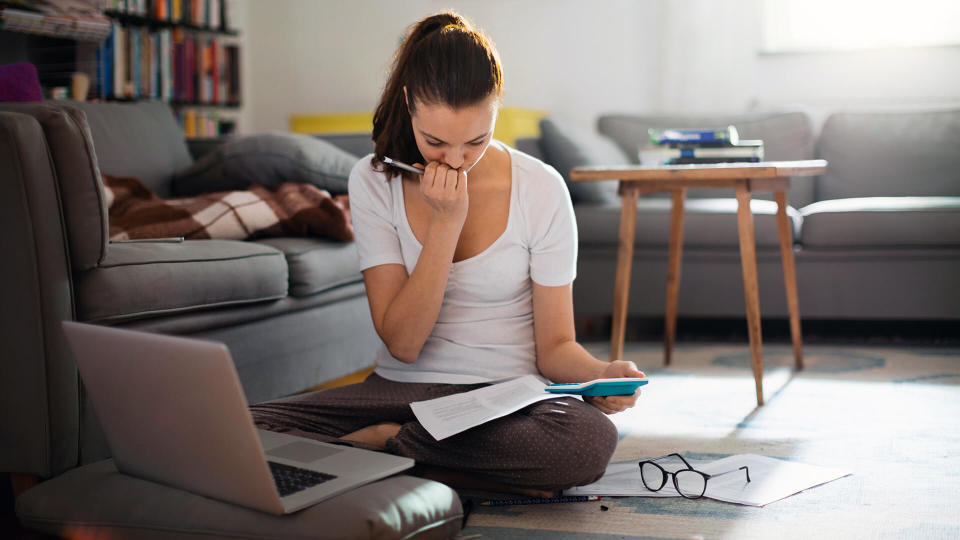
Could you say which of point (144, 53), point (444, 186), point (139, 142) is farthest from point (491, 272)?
point (144, 53)

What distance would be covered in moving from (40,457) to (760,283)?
2.25 metres

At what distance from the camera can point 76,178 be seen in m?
1.51

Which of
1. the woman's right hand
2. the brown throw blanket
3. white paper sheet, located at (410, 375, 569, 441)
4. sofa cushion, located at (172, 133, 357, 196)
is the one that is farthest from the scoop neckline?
sofa cushion, located at (172, 133, 357, 196)

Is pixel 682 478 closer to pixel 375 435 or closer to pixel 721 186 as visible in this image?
pixel 375 435

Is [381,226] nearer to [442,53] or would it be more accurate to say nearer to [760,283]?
[442,53]

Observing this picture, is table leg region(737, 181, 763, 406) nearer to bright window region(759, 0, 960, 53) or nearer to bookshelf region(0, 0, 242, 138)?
bright window region(759, 0, 960, 53)

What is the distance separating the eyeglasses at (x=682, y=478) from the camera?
150 centimetres

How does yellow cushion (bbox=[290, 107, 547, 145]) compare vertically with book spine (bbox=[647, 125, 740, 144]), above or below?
above

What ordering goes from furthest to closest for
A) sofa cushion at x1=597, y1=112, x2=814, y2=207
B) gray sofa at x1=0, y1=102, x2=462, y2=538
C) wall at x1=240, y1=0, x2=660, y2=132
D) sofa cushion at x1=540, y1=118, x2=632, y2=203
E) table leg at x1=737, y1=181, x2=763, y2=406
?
wall at x1=240, y1=0, x2=660, y2=132, sofa cushion at x1=597, y1=112, x2=814, y2=207, sofa cushion at x1=540, y1=118, x2=632, y2=203, table leg at x1=737, y1=181, x2=763, y2=406, gray sofa at x1=0, y1=102, x2=462, y2=538

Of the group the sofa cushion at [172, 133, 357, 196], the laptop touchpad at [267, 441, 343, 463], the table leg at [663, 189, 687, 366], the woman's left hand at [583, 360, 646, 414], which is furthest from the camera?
the table leg at [663, 189, 687, 366]

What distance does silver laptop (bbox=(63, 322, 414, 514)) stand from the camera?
1.01 m

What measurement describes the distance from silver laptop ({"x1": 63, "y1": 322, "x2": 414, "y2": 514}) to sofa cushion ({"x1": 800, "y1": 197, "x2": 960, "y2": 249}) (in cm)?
214

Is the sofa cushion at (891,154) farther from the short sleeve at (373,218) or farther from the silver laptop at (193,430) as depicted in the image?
the silver laptop at (193,430)

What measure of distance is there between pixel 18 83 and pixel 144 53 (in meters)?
1.96
